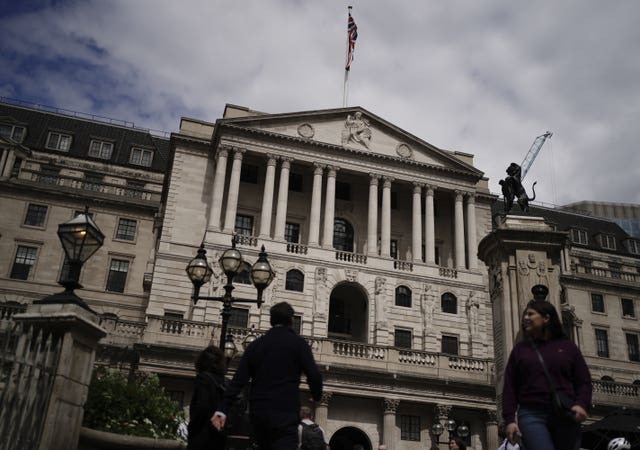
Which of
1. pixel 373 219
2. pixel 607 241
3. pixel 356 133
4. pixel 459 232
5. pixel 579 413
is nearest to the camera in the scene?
pixel 579 413

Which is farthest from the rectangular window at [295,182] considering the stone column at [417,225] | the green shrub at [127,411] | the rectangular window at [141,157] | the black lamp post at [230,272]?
the green shrub at [127,411]

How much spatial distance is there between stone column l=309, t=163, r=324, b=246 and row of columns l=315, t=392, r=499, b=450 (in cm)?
1182

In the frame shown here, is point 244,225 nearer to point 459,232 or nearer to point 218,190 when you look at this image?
point 218,190

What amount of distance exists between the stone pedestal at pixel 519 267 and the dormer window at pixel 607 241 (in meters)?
60.8

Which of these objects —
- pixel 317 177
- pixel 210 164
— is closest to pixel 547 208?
pixel 317 177

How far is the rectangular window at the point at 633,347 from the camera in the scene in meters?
56.3

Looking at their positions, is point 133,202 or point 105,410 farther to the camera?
point 133,202

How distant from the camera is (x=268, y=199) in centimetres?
4322

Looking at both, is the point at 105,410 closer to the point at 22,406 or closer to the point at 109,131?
the point at 22,406

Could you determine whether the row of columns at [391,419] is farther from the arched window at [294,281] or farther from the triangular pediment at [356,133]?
the triangular pediment at [356,133]

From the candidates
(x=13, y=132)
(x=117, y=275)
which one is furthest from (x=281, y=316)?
(x=13, y=132)

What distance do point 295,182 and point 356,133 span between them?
238 inches

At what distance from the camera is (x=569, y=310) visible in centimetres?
5519

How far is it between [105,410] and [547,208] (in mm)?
72935
